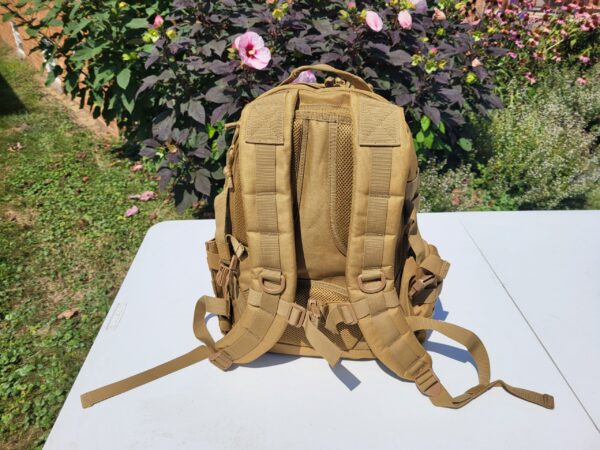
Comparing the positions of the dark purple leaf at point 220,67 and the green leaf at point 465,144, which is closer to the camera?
the dark purple leaf at point 220,67

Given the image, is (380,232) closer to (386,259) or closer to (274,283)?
(386,259)

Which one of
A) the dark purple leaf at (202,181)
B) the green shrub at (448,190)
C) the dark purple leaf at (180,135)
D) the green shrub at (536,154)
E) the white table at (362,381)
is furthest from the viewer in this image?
the green shrub at (536,154)

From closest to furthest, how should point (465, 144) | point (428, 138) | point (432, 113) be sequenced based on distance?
point (432, 113) < point (428, 138) < point (465, 144)

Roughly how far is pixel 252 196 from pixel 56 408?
1471mm

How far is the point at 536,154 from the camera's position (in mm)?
2709

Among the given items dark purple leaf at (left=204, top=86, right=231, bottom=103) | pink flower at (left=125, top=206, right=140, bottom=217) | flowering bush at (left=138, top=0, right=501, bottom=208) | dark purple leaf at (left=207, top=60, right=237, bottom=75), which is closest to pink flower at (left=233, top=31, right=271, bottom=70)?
flowering bush at (left=138, top=0, right=501, bottom=208)

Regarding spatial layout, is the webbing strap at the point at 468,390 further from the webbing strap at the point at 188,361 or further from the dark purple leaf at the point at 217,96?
the dark purple leaf at the point at 217,96

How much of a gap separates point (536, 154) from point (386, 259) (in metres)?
2.11

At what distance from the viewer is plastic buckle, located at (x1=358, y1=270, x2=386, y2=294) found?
3.61ft

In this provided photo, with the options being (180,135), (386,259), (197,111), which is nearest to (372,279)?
(386,259)

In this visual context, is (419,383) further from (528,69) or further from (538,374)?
(528,69)

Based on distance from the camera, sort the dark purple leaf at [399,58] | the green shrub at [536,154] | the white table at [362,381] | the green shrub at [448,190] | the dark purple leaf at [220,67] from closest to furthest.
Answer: the white table at [362,381]
the dark purple leaf at [220,67]
the dark purple leaf at [399,58]
the green shrub at [448,190]
the green shrub at [536,154]

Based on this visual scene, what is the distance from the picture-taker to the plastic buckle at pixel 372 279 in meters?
1.10

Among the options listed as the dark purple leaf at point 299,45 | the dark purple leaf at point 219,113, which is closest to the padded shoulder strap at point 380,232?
the dark purple leaf at point 299,45
